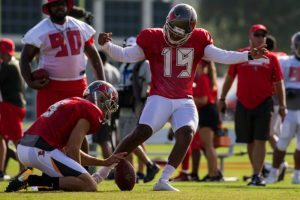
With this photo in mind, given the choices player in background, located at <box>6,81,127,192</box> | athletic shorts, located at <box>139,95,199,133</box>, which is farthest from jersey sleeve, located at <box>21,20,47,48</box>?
player in background, located at <box>6,81,127,192</box>

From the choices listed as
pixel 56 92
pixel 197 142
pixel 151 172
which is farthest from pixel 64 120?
pixel 197 142

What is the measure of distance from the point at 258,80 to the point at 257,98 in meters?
0.24

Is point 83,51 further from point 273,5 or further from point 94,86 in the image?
Answer: point 273,5

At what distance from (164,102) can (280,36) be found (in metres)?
58.1

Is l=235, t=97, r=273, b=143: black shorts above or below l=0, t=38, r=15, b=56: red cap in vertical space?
below

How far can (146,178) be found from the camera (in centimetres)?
1684

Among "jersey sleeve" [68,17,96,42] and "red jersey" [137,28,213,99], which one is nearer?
"red jersey" [137,28,213,99]

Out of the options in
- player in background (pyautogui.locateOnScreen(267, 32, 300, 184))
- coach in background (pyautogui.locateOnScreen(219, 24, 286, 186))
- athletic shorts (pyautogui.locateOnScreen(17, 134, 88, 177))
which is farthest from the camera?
player in background (pyautogui.locateOnScreen(267, 32, 300, 184))

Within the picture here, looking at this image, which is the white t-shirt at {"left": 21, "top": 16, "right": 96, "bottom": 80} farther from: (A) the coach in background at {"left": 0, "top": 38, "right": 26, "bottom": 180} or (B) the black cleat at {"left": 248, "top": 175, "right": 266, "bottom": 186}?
(A) the coach in background at {"left": 0, "top": 38, "right": 26, "bottom": 180}

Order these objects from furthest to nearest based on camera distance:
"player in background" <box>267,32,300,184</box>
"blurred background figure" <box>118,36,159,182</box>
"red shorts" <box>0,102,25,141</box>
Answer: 1. "red shorts" <box>0,102,25,141</box>
2. "blurred background figure" <box>118,36,159,182</box>
3. "player in background" <box>267,32,300,184</box>

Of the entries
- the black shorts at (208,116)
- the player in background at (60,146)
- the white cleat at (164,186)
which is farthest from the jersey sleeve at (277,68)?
the player in background at (60,146)

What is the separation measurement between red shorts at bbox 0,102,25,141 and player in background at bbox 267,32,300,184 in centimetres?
380

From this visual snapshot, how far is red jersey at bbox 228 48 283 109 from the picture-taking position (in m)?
16.7

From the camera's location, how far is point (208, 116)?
62.0 ft
